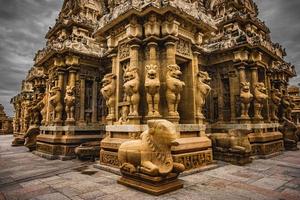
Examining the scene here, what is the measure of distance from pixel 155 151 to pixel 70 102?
7635mm

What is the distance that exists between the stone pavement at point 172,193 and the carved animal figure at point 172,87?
2342mm

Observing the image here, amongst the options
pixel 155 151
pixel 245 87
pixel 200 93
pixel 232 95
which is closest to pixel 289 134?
pixel 232 95

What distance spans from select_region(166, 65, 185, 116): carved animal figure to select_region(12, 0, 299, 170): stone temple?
0.03 meters

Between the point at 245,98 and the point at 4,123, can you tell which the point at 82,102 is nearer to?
the point at 245,98

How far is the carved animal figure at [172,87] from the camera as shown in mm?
7102

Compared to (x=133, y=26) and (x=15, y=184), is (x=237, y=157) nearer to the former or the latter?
(x=133, y=26)

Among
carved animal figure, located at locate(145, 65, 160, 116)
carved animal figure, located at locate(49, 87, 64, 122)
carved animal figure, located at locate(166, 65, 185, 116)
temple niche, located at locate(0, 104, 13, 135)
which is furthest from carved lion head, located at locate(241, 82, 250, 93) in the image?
temple niche, located at locate(0, 104, 13, 135)

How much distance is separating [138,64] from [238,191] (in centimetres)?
525

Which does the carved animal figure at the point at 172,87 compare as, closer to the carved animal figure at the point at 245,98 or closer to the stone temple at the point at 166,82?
the stone temple at the point at 166,82

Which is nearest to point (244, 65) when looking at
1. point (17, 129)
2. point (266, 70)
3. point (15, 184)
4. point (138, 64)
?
point (266, 70)

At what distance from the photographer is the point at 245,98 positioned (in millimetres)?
10656

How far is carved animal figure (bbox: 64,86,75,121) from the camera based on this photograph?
11203 mm

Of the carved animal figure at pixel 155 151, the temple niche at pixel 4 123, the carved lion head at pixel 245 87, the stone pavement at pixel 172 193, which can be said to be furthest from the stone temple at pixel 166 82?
the temple niche at pixel 4 123

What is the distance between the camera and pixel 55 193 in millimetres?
5094
